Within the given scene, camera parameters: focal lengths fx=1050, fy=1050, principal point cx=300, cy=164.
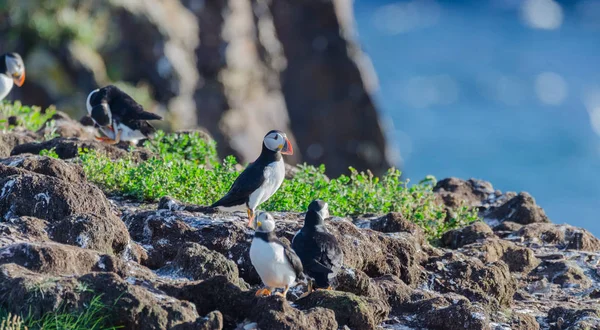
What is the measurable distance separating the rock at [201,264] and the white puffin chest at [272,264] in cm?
34

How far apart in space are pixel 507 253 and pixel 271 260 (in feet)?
10.9

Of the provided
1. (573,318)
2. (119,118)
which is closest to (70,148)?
(119,118)

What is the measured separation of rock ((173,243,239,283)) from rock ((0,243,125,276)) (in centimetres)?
57

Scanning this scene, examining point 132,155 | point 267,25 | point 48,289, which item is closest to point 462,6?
point 267,25

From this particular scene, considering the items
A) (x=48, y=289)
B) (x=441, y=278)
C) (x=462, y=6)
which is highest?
(x=462, y=6)

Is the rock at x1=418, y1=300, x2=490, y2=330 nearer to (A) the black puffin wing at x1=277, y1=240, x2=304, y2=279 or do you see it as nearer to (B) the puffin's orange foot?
(A) the black puffin wing at x1=277, y1=240, x2=304, y2=279

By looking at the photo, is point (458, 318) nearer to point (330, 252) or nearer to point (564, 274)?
point (330, 252)

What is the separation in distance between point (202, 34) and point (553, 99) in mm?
50163

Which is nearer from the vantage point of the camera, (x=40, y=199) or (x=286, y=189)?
(x=40, y=199)

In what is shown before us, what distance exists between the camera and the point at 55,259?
22.2 feet

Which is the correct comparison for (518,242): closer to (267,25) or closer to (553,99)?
(267,25)

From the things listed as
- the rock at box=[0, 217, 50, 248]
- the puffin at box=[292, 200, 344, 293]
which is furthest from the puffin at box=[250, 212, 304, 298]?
the rock at box=[0, 217, 50, 248]

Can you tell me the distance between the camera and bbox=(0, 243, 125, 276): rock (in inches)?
265

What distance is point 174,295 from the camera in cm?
690
